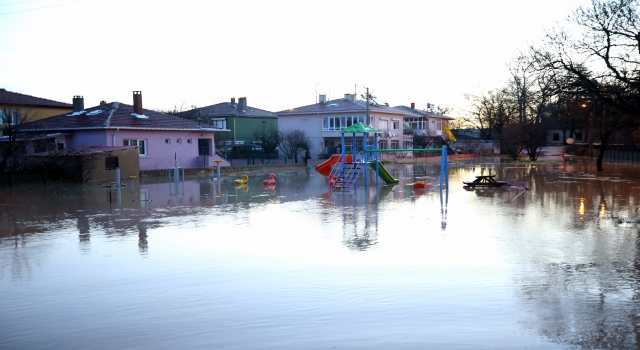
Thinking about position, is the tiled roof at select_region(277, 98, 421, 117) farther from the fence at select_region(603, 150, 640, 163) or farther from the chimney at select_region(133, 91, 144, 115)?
the chimney at select_region(133, 91, 144, 115)

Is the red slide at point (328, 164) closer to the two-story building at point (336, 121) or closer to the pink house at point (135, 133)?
the pink house at point (135, 133)

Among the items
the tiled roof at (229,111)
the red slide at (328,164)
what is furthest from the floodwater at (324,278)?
the tiled roof at (229,111)

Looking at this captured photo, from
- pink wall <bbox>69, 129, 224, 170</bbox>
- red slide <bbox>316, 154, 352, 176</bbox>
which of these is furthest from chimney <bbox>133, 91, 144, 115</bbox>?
red slide <bbox>316, 154, 352, 176</bbox>

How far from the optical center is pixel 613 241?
36.2ft

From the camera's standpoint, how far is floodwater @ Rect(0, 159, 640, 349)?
6.04 meters

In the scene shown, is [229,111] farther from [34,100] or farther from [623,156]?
[623,156]

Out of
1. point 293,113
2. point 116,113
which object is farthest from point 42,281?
point 293,113

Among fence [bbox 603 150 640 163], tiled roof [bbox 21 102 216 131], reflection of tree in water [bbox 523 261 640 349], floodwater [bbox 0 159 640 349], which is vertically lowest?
reflection of tree in water [bbox 523 261 640 349]

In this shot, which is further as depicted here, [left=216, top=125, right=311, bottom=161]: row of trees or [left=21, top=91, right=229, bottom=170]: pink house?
[left=216, top=125, right=311, bottom=161]: row of trees

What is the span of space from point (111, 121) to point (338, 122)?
96.0 ft

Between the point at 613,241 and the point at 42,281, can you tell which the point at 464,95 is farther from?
the point at 42,281

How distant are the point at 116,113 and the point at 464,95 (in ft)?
163

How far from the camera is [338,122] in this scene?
61125mm

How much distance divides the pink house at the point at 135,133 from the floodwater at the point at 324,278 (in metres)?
19.4
